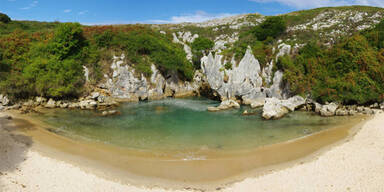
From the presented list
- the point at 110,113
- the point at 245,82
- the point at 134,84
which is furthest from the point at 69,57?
the point at 245,82

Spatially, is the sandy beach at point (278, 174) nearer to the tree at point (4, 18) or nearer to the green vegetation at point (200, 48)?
the green vegetation at point (200, 48)

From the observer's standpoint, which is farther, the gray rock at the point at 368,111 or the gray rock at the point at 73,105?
the gray rock at the point at 73,105

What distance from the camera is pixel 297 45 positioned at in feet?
95.5

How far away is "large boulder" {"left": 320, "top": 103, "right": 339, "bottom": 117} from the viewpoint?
866 inches

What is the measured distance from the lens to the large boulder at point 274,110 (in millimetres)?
22172

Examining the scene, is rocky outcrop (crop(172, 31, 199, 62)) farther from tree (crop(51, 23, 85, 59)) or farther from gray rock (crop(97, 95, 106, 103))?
tree (crop(51, 23, 85, 59))

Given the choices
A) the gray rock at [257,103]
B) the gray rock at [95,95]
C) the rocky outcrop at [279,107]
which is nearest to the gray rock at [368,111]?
the rocky outcrop at [279,107]

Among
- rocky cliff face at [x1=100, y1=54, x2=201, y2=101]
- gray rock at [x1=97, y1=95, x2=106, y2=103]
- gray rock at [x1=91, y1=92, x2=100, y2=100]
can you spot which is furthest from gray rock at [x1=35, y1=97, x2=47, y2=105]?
rocky cliff face at [x1=100, y1=54, x2=201, y2=101]

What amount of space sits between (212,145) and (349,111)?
603 inches

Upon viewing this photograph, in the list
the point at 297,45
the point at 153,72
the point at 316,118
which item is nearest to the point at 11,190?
the point at 316,118

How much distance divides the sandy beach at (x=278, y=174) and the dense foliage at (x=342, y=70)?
1068cm

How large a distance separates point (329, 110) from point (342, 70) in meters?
5.88

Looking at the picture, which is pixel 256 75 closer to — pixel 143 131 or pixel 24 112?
pixel 143 131

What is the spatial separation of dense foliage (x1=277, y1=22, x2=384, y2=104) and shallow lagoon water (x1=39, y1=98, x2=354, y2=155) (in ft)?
13.0
